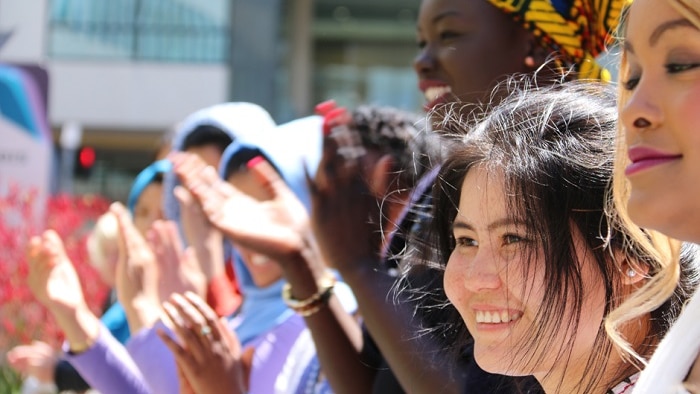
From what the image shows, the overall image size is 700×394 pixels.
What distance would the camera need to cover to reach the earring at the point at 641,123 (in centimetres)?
113

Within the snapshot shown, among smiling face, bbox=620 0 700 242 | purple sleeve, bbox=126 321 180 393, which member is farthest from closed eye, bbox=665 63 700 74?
purple sleeve, bbox=126 321 180 393

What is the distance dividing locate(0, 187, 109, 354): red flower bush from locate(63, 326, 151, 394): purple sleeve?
292 cm

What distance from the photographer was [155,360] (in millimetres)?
2711

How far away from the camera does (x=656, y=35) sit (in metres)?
1.15

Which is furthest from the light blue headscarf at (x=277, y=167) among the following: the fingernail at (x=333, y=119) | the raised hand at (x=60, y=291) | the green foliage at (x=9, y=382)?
the green foliage at (x=9, y=382)

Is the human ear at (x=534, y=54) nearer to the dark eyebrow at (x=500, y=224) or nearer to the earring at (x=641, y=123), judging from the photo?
the dark eyebrow at (x=500, y=224)

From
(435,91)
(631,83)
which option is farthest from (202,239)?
(631,83)

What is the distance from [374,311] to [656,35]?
885mm

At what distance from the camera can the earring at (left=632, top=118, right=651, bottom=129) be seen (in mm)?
1127

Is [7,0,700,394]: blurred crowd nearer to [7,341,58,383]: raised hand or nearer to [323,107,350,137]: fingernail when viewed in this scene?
[323,107,350,137]: fingernail

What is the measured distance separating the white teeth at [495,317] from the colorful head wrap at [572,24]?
2.61 ft

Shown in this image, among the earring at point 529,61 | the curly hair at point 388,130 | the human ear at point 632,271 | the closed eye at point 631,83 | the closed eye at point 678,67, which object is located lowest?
the curly hair at point 388,130

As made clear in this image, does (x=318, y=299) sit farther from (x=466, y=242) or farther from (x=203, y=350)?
(x=466, y=242)

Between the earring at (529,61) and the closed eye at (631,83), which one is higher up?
the closed eye at (631,83)
